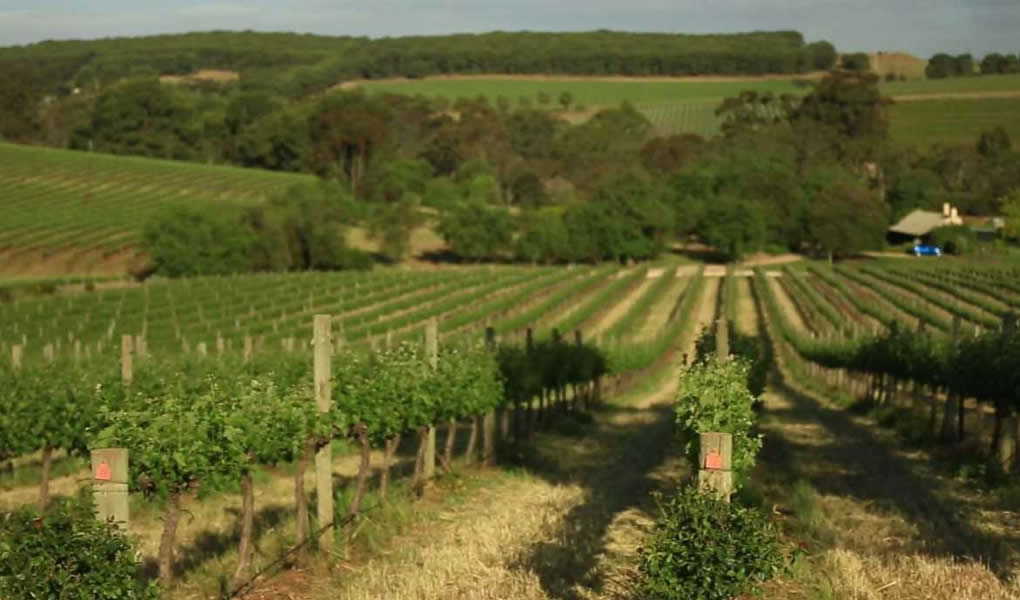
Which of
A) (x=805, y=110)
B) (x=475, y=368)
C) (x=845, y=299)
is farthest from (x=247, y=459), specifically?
(x=805, y=110)

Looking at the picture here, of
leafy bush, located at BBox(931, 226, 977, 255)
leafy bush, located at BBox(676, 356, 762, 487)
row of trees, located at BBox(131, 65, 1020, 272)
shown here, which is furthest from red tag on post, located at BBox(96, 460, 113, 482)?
leafy bush, located at BBox(931, 226, 977, 255)

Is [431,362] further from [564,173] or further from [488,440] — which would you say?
[564,173]

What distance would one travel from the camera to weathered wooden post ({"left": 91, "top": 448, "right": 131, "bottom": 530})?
27.3 ft

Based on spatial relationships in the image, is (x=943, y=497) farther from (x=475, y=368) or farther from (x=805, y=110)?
(x=805, y=110)

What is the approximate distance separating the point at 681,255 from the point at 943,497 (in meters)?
76.6

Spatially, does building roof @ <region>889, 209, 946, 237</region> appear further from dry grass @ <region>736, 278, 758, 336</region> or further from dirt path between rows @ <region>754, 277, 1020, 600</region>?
dirt path between rows @ <region>754, 277, 1020, 600</region>

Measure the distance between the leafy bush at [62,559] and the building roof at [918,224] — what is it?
84913 millimetres

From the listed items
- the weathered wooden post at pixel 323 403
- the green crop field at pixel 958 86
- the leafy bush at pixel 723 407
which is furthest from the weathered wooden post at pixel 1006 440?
the green crop field at pixel 958 86

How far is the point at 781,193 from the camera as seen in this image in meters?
95.9

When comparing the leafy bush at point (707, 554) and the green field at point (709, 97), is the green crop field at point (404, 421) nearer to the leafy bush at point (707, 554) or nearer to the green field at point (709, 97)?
the leafy bush at point (707, 554)

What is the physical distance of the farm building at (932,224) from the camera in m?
86.8

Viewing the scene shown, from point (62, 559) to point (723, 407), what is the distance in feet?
14.6

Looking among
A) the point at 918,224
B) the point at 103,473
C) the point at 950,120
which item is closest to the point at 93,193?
the point at 918,224

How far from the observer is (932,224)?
90500 mm
